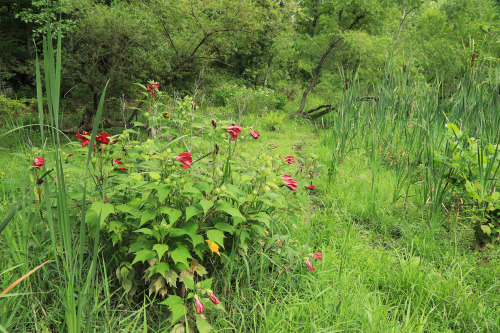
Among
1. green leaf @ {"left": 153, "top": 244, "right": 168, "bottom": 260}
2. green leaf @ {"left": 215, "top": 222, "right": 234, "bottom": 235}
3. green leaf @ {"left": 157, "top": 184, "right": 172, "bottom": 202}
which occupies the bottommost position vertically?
green leaf @ {"left": 153, "top": 244, "right": 168, "bottom": 260}

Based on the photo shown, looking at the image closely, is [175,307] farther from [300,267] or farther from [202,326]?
[300,267]

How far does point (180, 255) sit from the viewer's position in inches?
47.3

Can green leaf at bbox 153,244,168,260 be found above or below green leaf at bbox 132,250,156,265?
above

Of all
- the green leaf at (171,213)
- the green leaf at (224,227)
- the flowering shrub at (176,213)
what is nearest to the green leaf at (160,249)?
the flowering shrub at (176,213)

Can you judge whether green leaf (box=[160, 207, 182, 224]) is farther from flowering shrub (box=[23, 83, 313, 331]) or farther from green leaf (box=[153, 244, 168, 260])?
green leaf (box=[153, 244, 168, 260])

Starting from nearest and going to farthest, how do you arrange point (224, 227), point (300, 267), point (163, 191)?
point (163, 191) < point (224, 227) < point (300, 267)

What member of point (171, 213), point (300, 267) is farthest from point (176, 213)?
point (300, 267)

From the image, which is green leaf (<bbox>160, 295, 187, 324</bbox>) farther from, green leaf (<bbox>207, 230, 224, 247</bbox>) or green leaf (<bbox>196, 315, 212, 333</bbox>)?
green leaf (<bbox>207, 230, 224, 247</bbox>)

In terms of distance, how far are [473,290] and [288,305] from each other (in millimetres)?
1098

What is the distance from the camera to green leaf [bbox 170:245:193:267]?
118 centimetres

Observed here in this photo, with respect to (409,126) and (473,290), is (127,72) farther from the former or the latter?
(473,290)

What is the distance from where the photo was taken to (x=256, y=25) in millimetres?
6590

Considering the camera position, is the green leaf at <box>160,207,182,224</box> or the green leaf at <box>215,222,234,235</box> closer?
the green leaf at <box>160,207,182,224</box>

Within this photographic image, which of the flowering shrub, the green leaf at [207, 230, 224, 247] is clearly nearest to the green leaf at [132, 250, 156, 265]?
the flowering shrub
